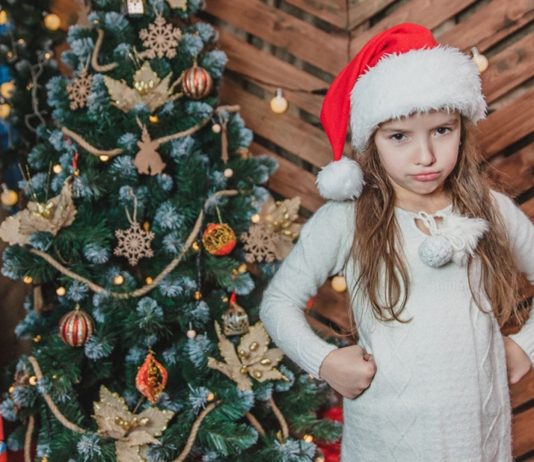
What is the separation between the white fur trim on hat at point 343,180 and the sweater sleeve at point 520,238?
327 millimetres

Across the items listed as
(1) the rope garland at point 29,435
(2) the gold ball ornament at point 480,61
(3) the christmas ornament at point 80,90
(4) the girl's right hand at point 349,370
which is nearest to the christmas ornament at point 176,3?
(3) the christmas ornament at point 80,90

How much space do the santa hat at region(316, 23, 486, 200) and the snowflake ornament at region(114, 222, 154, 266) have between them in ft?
1.63

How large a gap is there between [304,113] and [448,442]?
1.18 meters

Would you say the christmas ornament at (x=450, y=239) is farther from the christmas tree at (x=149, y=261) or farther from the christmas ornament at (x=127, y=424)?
the christmas ornament at (x=127, y=424)

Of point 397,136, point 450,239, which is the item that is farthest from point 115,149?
point 450,239

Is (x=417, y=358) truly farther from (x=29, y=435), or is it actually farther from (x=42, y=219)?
(x=29, y=435)

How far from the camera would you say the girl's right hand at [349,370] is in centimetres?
142

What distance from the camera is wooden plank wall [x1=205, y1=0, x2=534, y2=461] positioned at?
2.04 m

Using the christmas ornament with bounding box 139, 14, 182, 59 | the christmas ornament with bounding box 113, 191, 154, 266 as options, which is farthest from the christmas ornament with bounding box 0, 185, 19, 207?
the christmas ornament with bounding box 139, 14, 182, 59

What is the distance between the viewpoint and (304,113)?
2244mm

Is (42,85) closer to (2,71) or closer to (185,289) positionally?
(2,71)

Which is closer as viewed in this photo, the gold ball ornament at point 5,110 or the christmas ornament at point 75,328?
the christmas ornament at point 75,328

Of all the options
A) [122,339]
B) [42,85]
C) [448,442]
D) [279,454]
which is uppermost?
[42,85]

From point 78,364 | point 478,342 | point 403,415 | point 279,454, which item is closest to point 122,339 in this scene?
point 78,364
